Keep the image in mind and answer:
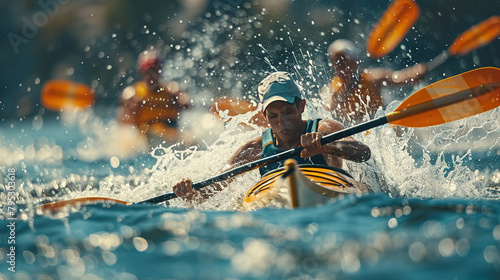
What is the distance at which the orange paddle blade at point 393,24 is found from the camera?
6.63 meters

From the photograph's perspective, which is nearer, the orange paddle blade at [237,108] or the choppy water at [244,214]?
the choppy water at [244,214]

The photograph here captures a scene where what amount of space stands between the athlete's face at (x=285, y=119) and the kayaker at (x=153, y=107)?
14.0 feet

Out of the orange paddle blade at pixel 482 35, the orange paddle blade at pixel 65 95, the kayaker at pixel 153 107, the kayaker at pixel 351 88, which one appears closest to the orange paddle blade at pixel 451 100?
the kayaker at pixel 351 88

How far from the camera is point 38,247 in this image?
1.99 m

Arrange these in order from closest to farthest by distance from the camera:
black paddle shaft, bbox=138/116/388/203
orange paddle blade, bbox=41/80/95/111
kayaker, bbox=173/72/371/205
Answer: black paddle shaft, bbox=138/116/388/203, kayaker, bbox=173/72/371/205, orange paddle blade, bbox=41/80/95/111

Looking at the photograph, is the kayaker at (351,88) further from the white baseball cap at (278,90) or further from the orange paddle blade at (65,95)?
the orange paddle blade at (65,95)

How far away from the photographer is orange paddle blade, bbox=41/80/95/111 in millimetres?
8008

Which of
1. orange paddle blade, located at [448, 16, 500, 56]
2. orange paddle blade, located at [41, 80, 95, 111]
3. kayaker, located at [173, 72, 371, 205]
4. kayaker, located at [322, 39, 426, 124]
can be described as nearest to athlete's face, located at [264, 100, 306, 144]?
kayaker, located at [173, 72, 371, 205]

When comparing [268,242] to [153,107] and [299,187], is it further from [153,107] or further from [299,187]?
[153,107]

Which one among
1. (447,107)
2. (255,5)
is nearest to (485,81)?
(447,107)

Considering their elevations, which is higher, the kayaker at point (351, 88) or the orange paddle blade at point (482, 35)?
the orange paddle blade at point (482, 35)

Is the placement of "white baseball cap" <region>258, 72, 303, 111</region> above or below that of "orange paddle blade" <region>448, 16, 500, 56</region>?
below

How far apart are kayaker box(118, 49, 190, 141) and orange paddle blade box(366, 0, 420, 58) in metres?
3.38

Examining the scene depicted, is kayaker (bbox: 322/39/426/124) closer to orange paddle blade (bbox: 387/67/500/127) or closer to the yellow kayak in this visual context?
orange paddle blade (bbox: 387/67/500/127)
